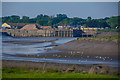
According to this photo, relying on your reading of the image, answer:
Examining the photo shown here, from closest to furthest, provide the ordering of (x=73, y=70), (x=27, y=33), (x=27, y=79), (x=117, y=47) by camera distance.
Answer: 1. (x=27, y=79)
2. (x=73, y=70)
3. (x=117, y=47)
4. (x=27, y=33)

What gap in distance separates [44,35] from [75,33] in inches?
618

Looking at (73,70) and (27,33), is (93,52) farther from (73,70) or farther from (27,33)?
(27,33)

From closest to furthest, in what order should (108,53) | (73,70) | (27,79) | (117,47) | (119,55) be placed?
(27,79) → (73,70) → (119,55) → (108,53) → (117,47)

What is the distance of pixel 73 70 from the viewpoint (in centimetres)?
2584

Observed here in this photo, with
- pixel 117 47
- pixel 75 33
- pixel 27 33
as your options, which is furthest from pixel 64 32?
pixel 117 47

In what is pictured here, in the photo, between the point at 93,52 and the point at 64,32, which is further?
the point at 64,32

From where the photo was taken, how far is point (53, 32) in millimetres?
138000

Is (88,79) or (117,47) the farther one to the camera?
(117,47)

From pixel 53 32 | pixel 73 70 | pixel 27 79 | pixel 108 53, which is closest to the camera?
pixel 27 79

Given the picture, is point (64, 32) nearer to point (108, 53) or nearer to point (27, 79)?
point (108, 53)

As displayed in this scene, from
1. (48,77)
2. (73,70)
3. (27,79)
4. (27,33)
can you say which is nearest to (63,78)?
(48,77)

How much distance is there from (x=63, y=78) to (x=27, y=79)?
2462mm

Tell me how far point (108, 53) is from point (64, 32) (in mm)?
97622

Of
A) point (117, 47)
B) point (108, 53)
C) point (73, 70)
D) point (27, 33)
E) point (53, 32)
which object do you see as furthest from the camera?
point (27, 33)
